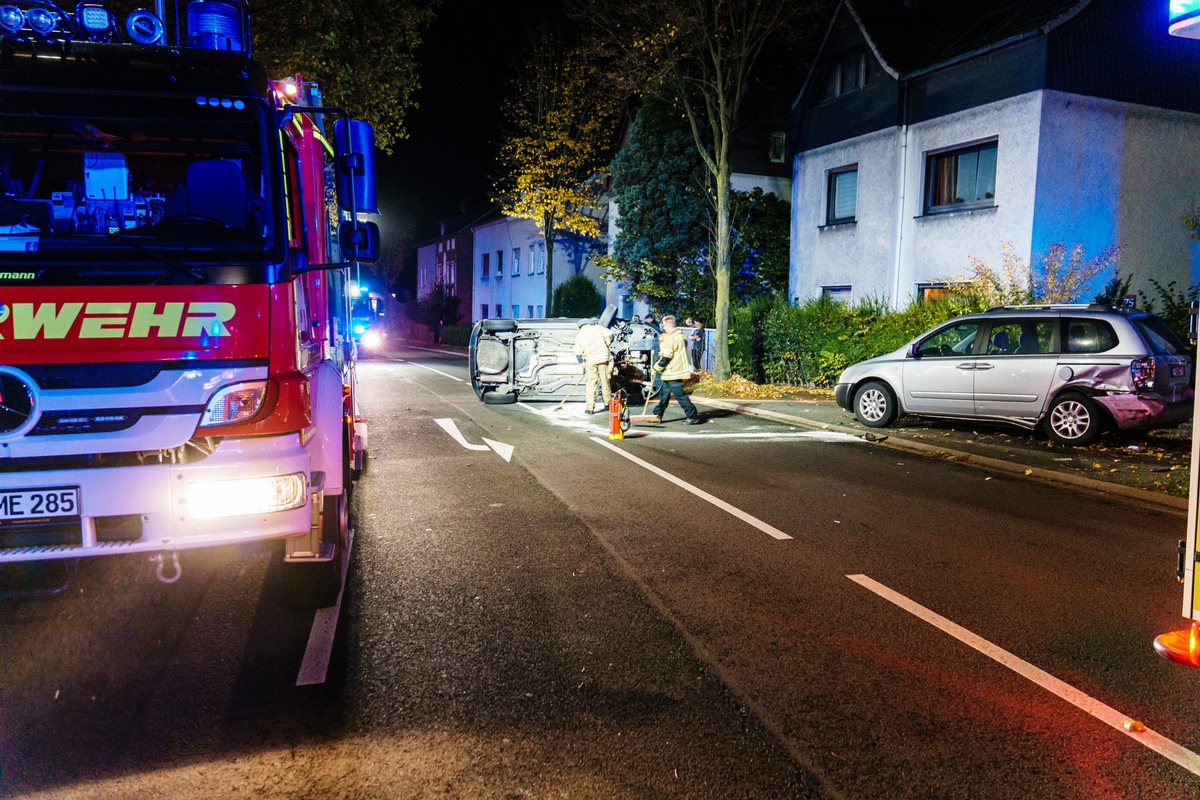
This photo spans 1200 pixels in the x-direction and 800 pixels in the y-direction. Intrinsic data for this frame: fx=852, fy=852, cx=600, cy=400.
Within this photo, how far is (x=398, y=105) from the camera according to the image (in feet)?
59.0

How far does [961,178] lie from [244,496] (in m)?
17.8

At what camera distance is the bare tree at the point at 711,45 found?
18516 mm

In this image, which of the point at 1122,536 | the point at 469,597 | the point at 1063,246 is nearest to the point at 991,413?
the point at 1122,536

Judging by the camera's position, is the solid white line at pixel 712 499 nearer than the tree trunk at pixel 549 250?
Yes

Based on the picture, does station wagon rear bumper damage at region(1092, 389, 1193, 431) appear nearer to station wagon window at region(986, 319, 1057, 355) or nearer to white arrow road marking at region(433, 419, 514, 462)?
station wagon window at region(986, 319, 1057, 355)

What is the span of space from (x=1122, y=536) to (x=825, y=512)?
2.30m

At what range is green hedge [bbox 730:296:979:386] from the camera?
15.7m

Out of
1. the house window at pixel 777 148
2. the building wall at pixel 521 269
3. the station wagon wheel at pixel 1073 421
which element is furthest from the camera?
the building wall at pixel 521 269

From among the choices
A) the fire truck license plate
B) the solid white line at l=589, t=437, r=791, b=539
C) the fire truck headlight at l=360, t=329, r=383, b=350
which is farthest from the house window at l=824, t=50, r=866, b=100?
the fire truck headlight at l=360, t=329, r=383, b=350

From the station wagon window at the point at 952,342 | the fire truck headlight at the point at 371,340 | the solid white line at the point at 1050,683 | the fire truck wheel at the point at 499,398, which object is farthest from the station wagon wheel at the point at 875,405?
the fire truck headlight at the point at 371,340

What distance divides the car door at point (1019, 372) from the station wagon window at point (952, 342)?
31cm

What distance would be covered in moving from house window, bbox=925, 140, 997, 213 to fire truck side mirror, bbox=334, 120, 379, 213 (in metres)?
15.5

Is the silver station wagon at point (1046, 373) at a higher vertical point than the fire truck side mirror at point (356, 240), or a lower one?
lower

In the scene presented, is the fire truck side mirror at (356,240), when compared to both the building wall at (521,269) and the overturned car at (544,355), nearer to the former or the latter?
the overturned car at (544,355)
